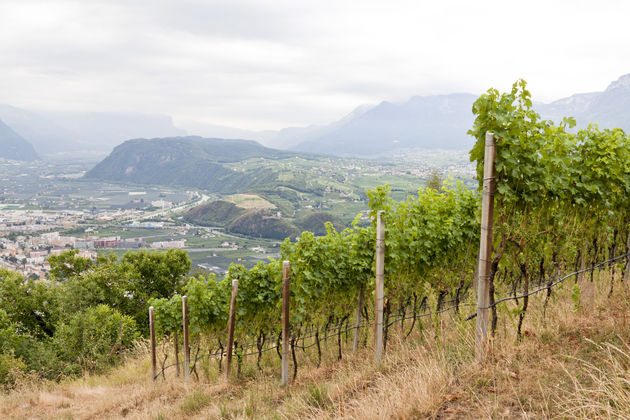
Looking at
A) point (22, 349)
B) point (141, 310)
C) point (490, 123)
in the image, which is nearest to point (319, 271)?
point (490, 123)

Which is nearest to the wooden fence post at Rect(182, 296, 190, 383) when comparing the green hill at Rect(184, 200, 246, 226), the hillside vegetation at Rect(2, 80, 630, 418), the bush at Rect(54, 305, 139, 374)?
the hillside vegetation at Rect(2, 80, 630, 418)

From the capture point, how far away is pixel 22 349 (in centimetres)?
1714

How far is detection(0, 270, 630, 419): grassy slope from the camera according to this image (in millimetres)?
3234

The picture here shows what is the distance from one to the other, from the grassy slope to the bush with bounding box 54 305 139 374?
910 cm

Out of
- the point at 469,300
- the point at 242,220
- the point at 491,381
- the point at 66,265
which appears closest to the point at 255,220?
the point at 242,220

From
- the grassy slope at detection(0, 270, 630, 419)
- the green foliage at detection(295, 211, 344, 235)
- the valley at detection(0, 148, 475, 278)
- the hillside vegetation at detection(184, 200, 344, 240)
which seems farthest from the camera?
the hillside vegetation at detection(184, 200, 344, 240)

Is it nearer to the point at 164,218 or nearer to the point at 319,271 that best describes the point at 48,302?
the point at 319,271

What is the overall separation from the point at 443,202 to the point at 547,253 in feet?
9.70

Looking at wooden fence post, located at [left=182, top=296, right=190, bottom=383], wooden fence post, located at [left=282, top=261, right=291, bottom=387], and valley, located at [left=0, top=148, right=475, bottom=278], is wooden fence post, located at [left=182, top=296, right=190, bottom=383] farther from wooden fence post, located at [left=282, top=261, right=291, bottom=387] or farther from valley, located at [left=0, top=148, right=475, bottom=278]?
valley, located at [left=0, top=148, right=475, bottom=278]

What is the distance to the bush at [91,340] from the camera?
14.8m

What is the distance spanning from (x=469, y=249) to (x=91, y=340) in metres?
14.9

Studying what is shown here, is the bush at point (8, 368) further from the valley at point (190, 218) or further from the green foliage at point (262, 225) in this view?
the green foliage at point (262, 225)

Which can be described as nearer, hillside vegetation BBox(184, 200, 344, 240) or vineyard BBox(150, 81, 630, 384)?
vineyard BBox(150, 81, 630, 384)

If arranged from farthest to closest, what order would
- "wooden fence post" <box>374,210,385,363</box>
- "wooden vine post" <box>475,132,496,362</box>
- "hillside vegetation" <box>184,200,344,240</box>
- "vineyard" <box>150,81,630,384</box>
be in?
"hillside vegetation" <box>184,200,344,240</box> < "wooden fence post" <box>374,210,385,363</box> < "vineyard" <box>150,81,630,384</box> < "wooden vine post" <box>475,132,496,362</box>
